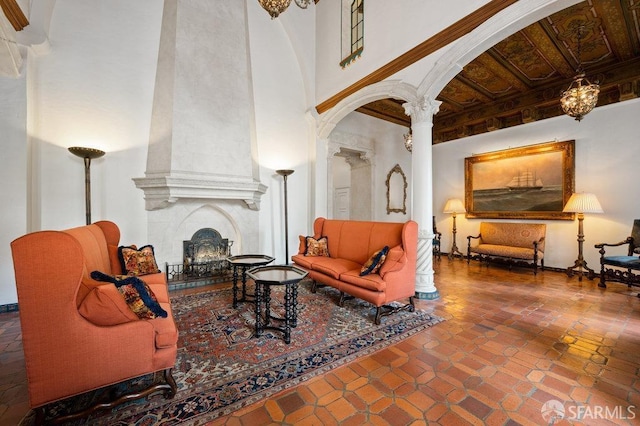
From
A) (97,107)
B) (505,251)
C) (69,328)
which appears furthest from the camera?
(505,251)

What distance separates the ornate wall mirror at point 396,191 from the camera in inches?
296

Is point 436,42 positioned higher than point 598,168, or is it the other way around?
point 436,42

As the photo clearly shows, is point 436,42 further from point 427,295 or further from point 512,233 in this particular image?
point 512,233

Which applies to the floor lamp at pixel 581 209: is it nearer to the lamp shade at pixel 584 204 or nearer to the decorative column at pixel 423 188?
the lamp shade at pixel 584 204

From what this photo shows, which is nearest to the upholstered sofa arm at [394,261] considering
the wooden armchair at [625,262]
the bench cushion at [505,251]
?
the wooden armchair at [625,262]

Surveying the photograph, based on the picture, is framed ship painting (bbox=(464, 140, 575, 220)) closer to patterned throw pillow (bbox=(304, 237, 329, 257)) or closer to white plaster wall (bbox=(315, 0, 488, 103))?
white plaster wall (bbox=(315, 0, 488, 103))

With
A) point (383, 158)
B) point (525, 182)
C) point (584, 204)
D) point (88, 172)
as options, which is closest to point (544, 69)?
point (525, 182)

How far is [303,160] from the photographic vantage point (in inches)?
239

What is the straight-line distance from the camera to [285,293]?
2521mm

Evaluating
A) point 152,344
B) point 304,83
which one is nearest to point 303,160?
point 304,83

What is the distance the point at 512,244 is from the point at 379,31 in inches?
206

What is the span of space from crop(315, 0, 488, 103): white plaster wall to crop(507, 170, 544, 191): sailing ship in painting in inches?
154

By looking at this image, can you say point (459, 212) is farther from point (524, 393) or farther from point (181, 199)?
point (181, 199)

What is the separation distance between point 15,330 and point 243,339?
2479 mm
